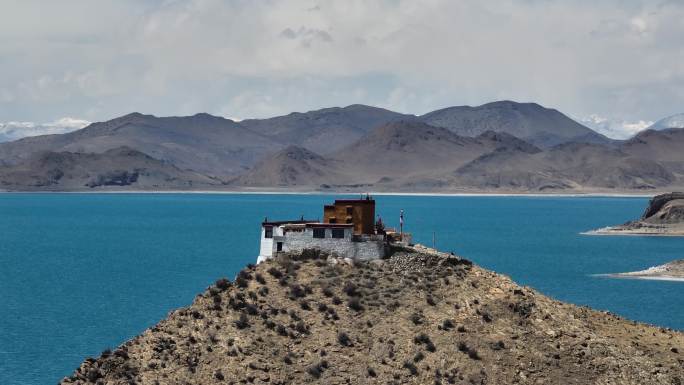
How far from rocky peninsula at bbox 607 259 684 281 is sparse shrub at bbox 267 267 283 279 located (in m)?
87.6

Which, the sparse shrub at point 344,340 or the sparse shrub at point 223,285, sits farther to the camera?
the sparse shrub at point 223,285

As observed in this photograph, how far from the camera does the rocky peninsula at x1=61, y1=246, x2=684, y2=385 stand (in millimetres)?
43656

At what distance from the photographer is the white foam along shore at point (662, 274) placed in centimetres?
12838

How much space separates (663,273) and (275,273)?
298 ft

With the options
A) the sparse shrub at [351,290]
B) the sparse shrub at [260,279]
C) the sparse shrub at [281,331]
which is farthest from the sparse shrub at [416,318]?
the sparse shrub at [260,279]

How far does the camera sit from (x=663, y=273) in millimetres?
130875

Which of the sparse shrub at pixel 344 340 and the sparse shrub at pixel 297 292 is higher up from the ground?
the sparse shrub at pixel 297 292

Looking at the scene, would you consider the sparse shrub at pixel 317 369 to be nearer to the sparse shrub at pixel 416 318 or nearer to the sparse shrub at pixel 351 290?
the sparse shrub at pixel 416 318

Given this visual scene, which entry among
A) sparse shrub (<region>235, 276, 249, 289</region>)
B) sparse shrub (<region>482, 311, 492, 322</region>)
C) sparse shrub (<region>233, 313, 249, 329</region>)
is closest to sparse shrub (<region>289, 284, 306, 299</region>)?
sparse shrub (<region>235, 276, 249, 289</region>)

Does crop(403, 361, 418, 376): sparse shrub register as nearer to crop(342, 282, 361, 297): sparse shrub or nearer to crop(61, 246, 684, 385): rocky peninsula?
crop(61, 246, 684, 385): rocky peninsula

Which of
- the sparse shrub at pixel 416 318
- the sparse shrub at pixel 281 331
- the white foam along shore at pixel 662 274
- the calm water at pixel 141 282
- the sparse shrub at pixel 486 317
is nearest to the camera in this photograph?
the sparse shrub at pixel 281 331

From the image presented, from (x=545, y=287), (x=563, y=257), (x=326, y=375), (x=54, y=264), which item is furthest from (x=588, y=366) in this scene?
(x=563, y=257)

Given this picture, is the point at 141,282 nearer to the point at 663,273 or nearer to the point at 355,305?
the point at 663,273

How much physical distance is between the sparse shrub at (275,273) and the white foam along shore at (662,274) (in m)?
87.2
